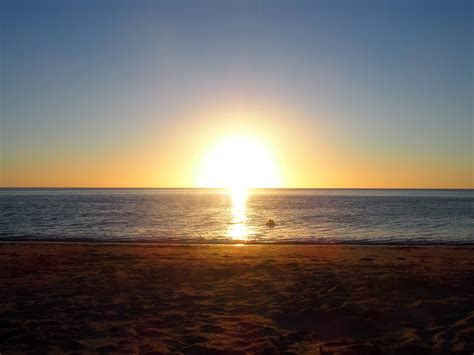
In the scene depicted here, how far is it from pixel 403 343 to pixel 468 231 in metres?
31.0

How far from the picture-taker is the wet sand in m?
6.72

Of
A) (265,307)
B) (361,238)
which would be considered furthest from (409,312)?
(361,238)

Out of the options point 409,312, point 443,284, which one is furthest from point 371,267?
point 409,312

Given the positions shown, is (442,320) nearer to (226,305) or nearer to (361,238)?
(226,305)

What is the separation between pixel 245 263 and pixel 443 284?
6502 millimetres

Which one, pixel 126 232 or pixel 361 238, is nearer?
pixel 361 238

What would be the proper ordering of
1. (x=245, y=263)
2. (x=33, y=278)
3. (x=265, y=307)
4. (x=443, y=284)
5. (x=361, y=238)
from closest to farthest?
(x=265, y=307) → (x=443, y=284) → (x=33, y=278) → (x=245, y=263) → (x=361, y=238)

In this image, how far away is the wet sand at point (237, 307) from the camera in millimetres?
6719

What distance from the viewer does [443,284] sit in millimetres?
10250

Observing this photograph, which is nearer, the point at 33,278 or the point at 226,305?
the point at 226,305

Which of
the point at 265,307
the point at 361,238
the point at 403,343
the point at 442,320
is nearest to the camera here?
the point at 403,343

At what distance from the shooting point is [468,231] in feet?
109

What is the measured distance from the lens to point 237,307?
8719 millimetres

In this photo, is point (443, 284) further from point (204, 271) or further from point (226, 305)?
point (204, 271)
